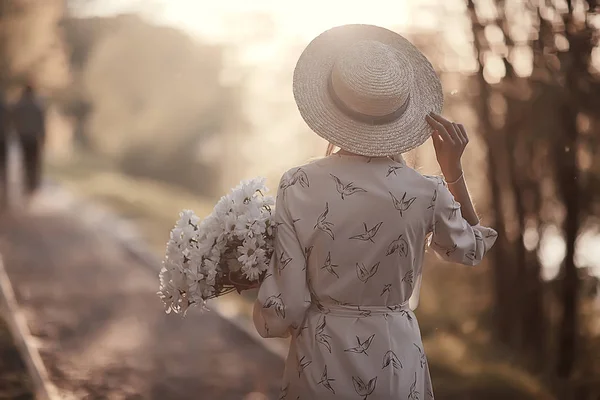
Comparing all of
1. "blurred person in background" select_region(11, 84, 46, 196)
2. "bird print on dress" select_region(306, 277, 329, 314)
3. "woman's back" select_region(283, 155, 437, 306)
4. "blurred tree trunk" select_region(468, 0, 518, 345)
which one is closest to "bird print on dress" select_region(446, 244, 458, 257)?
"woman's back" select_region(283, 155, 437, 306)

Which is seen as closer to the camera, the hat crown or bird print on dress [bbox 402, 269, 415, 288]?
the hat crown

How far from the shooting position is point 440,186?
9.47 ft

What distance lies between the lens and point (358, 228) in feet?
9.23

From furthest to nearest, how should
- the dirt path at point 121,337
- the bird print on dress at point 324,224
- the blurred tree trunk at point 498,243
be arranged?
the blurred tree trunk at point 498,243, the dirt path at point 121,337, the bird print on dress at point 324,224

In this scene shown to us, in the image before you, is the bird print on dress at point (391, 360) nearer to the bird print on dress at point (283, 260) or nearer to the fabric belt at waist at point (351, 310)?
the fabric belt at waist at point (351, 310)

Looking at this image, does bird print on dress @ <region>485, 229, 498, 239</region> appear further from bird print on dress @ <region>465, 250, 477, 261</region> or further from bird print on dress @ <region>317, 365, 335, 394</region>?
bird print on dress @ <region>317, 365, 335, 394</region>

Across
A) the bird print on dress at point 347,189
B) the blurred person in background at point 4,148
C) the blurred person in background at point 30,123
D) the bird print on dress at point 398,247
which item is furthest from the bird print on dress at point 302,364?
the blurred person in background at point 30,123

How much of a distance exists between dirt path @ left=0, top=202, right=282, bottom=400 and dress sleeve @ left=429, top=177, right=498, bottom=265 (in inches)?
137

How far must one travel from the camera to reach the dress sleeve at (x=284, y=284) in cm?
281

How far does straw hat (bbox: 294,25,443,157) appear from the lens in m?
2.83

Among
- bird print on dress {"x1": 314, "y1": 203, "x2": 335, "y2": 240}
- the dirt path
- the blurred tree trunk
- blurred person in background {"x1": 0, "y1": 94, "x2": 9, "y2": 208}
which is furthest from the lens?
blurred person in background {"x1": 0, "y1": 94, "x2": 9, "y2": 208}

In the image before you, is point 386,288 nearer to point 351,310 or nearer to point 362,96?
point 351,310

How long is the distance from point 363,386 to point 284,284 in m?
0.43

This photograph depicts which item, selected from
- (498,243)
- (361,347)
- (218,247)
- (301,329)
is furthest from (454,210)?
(498,243)
